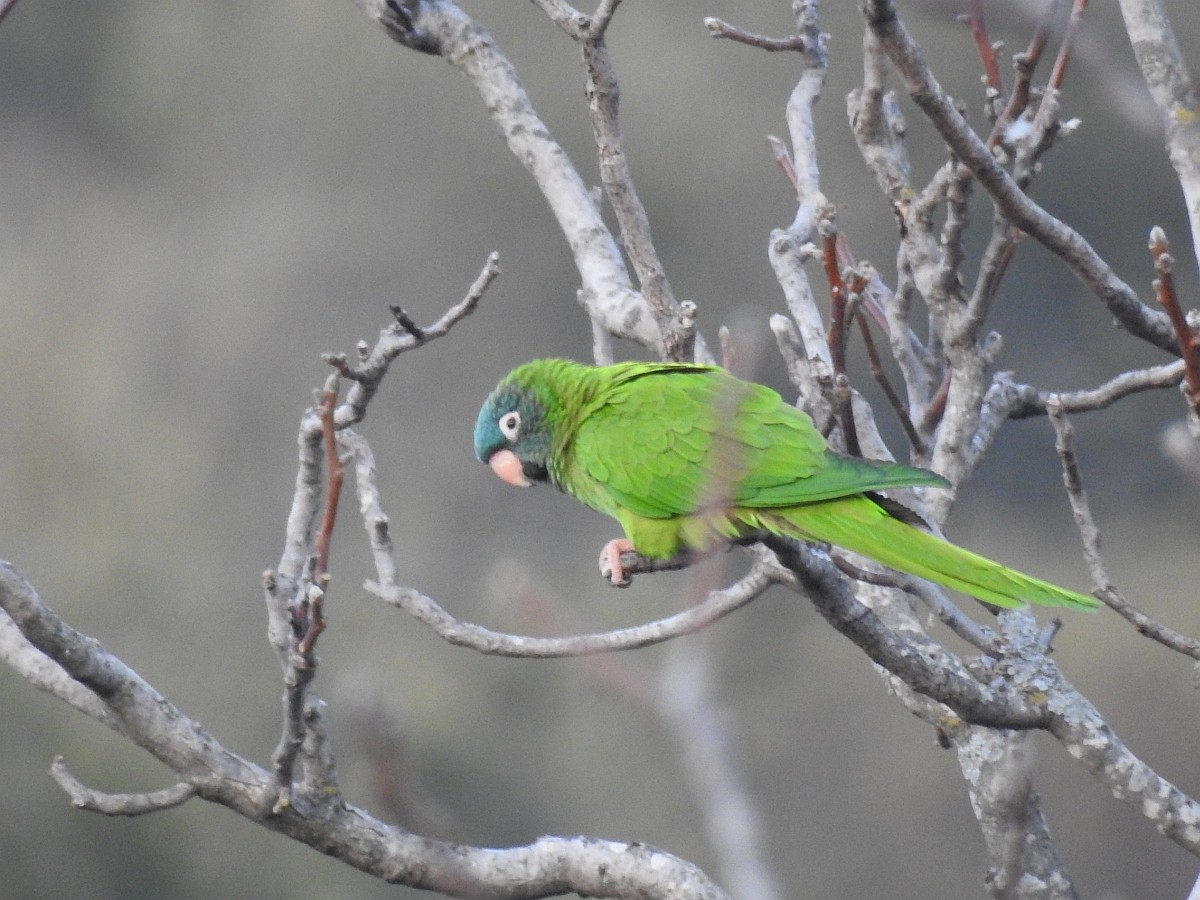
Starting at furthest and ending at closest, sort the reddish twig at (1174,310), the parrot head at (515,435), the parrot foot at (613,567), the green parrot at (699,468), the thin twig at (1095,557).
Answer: the parrot head at (515,435) → the parrot foot at (613,567) → the green parrot at (699,468) → the thin twig at (1095,557) → the reddish twig at (1174,310)

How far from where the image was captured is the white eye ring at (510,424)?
5.97ft

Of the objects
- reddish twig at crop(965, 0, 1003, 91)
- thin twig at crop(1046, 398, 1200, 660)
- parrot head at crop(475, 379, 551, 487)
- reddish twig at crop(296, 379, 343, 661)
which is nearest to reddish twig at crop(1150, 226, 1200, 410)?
thin twig at crop(1046, 398, 1200, 660)

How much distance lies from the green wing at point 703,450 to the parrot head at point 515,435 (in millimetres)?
72

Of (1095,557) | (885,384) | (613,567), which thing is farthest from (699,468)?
(1095,557)

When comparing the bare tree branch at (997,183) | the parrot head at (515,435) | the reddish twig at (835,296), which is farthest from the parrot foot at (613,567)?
the bare tree branch at (997,183)

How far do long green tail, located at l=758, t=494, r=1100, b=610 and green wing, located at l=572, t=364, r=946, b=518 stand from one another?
0.09 feet

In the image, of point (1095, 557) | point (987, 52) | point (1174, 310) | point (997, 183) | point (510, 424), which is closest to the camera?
point (1174, 310)

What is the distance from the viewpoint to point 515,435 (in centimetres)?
183

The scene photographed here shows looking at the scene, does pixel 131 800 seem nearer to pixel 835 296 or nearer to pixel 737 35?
pixel 835 296

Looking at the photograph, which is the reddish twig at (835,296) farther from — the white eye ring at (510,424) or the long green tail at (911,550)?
the white eye ring at (510,424)

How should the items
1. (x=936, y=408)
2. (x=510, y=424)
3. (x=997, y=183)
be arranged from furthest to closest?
(x=510, y=424), (x=936, y=408), (x=997, y=183)

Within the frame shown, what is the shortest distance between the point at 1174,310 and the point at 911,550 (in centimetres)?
45

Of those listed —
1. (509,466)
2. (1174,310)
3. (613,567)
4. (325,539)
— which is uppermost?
(509,466)

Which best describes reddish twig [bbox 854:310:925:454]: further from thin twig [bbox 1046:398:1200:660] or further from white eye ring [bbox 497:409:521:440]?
white eye ring [bbox 497:409:521:440]
